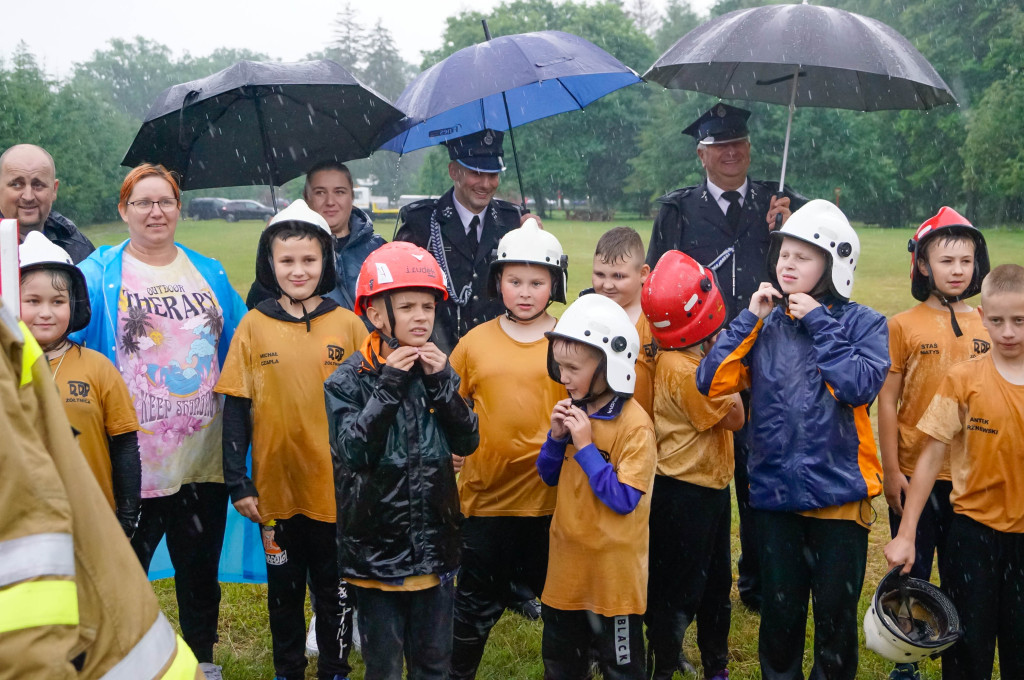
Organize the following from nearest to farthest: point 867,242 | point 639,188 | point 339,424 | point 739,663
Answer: point 339,424
point 739,663
point 867,242
point 639,188

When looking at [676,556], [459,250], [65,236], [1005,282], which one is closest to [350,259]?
[459,250]

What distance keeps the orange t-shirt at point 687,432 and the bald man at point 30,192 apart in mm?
3366

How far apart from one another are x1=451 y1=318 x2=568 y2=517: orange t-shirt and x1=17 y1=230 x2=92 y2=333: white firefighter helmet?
1.82 meters

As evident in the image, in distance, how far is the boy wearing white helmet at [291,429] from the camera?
426 cm

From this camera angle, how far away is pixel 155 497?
4.35m

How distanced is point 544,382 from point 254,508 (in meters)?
1.49

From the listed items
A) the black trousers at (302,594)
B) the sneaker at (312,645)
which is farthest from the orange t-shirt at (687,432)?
the sneaker at (312,645)

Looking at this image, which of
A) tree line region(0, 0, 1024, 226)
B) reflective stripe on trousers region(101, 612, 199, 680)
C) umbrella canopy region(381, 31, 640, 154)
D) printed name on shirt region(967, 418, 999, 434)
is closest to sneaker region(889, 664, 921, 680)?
printed name on shirt region(967, 418, 999, 434)

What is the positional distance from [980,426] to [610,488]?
5.71 feet

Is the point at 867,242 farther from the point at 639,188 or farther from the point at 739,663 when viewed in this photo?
the point at 739,663

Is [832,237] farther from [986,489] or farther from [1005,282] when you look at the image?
[986,489]

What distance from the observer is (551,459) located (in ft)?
12.6

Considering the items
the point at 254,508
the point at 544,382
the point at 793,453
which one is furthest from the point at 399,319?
the point at 793,453

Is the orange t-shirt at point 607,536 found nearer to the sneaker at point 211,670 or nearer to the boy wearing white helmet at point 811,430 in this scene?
the boy wearing white helmet at point 811,430
